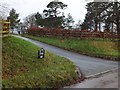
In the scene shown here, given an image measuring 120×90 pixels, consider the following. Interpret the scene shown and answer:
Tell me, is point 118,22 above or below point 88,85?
above

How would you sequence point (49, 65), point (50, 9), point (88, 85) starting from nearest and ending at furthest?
point (88, 85) < point (49, 65) < point (50, 9)

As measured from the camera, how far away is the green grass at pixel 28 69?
13500 millimetres

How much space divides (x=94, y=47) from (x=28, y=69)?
15.6 m

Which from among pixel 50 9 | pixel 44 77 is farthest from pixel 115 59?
pixel 50 9

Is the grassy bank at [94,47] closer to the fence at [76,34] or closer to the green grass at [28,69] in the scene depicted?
the fence at [76,34]

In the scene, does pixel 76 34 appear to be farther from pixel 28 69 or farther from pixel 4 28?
pixel 28 69

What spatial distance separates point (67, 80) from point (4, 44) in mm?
4869

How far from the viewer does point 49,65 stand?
56.7 ft

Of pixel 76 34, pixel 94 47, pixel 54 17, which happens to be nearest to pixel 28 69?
pixel 94 47

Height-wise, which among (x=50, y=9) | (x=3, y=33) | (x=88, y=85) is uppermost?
(x=50, y=9)

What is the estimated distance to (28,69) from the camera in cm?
1537

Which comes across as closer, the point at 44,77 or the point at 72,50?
the point at 44,77

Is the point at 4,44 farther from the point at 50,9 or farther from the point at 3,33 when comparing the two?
the point at 50,9

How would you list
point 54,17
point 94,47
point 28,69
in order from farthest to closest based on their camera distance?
point 54,17 < point 94,47 < point 28,69
